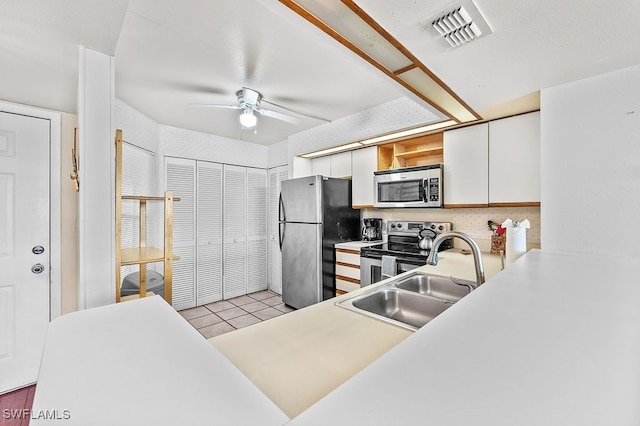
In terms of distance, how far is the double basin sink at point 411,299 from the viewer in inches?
57.4

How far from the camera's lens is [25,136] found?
2.28 m

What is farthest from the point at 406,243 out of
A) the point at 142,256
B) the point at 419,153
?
the point at 142,256

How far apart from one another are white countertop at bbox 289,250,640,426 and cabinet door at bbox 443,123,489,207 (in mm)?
1958

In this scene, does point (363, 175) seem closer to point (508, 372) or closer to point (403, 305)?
point (403, 305)

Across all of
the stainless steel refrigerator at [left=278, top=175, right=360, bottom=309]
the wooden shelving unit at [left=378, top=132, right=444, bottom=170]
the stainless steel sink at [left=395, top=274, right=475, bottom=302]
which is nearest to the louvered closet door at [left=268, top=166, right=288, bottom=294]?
the stainless steel refrigerator at [left=278, top=175, right=360, bottom=309]

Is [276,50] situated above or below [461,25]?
above

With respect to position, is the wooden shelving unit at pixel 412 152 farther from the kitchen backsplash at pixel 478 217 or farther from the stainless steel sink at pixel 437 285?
the stainless steel sink at pixel 437 285

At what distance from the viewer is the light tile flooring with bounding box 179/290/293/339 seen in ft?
10.7

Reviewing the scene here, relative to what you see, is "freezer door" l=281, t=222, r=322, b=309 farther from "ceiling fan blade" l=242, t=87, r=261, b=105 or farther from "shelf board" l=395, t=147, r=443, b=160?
"ceiling fan blade" l=242, t=87, r=261, b=105

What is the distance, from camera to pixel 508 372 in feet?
1.40

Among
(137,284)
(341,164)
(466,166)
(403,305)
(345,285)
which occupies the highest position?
(341,164)

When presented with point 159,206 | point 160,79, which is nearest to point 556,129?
point 160,79

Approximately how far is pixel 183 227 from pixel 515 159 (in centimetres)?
384

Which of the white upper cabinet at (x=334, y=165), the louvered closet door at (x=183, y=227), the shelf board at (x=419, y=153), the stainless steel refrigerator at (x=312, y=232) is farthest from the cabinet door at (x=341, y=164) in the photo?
the louvered closet door at (x=183, y=227)
